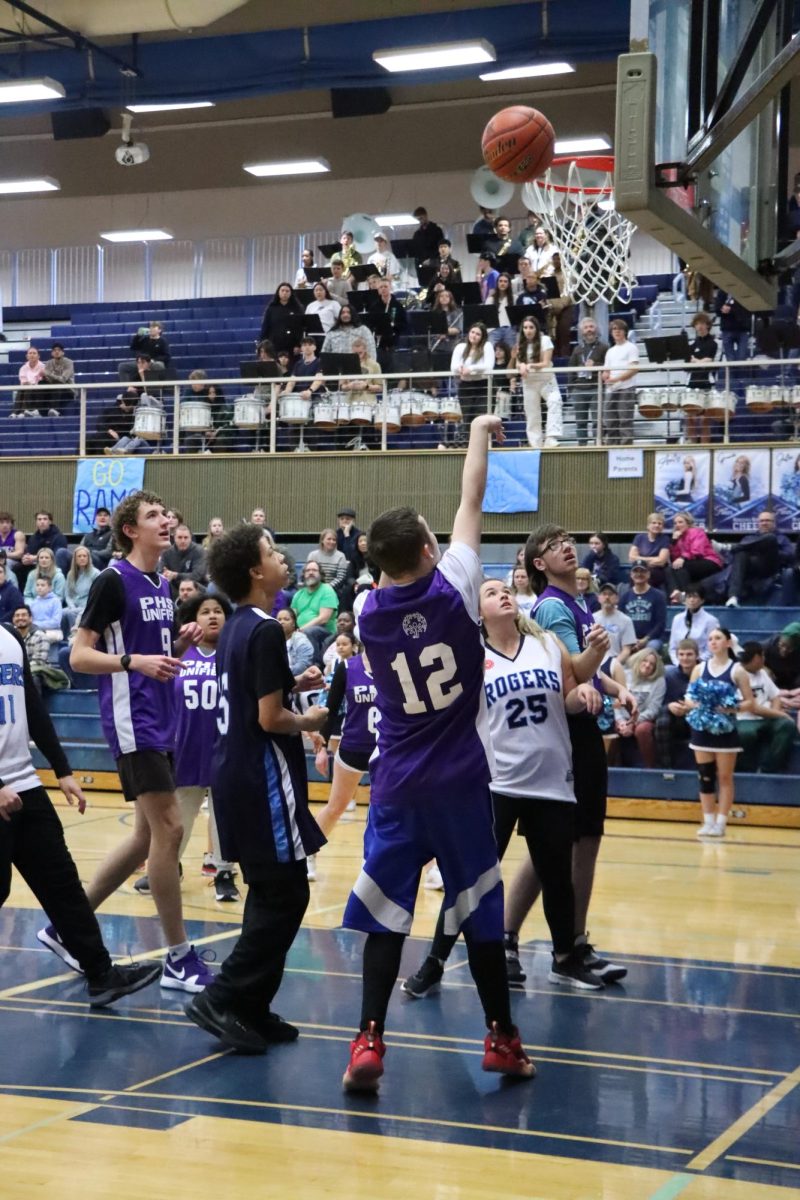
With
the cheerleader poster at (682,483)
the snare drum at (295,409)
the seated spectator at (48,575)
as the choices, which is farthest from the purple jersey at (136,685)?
the snare drum at (295,409)

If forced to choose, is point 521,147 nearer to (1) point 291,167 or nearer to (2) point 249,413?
(2) point 249,413

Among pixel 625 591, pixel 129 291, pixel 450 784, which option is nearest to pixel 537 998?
pixel 450 784

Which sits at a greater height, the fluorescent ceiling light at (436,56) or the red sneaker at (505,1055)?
the fluorescent ceiling light at (436,56)

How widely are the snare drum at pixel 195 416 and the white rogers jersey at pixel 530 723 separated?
14.2m

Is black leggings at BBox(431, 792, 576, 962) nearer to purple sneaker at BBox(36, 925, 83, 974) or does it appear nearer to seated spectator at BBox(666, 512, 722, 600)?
purple sneaker at BBox(36, 925, 83, 974)

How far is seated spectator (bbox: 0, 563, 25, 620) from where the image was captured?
17.0m

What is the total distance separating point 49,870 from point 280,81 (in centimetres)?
2078

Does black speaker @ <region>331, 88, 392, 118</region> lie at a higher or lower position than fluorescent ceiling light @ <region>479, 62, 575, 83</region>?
higher

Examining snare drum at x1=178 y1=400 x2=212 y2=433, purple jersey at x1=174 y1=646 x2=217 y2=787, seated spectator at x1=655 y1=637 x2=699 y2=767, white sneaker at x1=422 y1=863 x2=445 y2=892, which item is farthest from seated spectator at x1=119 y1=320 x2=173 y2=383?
white sneaker at x1=422 y1=863 x2=445 y2=892

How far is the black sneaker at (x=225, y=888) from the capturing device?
8766 millimetres

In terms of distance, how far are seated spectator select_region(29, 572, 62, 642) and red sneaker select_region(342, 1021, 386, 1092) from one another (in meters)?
12.9

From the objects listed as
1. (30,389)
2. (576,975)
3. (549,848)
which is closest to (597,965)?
(576,975)

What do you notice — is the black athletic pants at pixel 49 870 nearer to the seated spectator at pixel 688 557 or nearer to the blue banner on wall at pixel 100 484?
the seated spectator at pixel 688 557

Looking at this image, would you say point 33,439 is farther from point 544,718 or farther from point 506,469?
point 544,718
